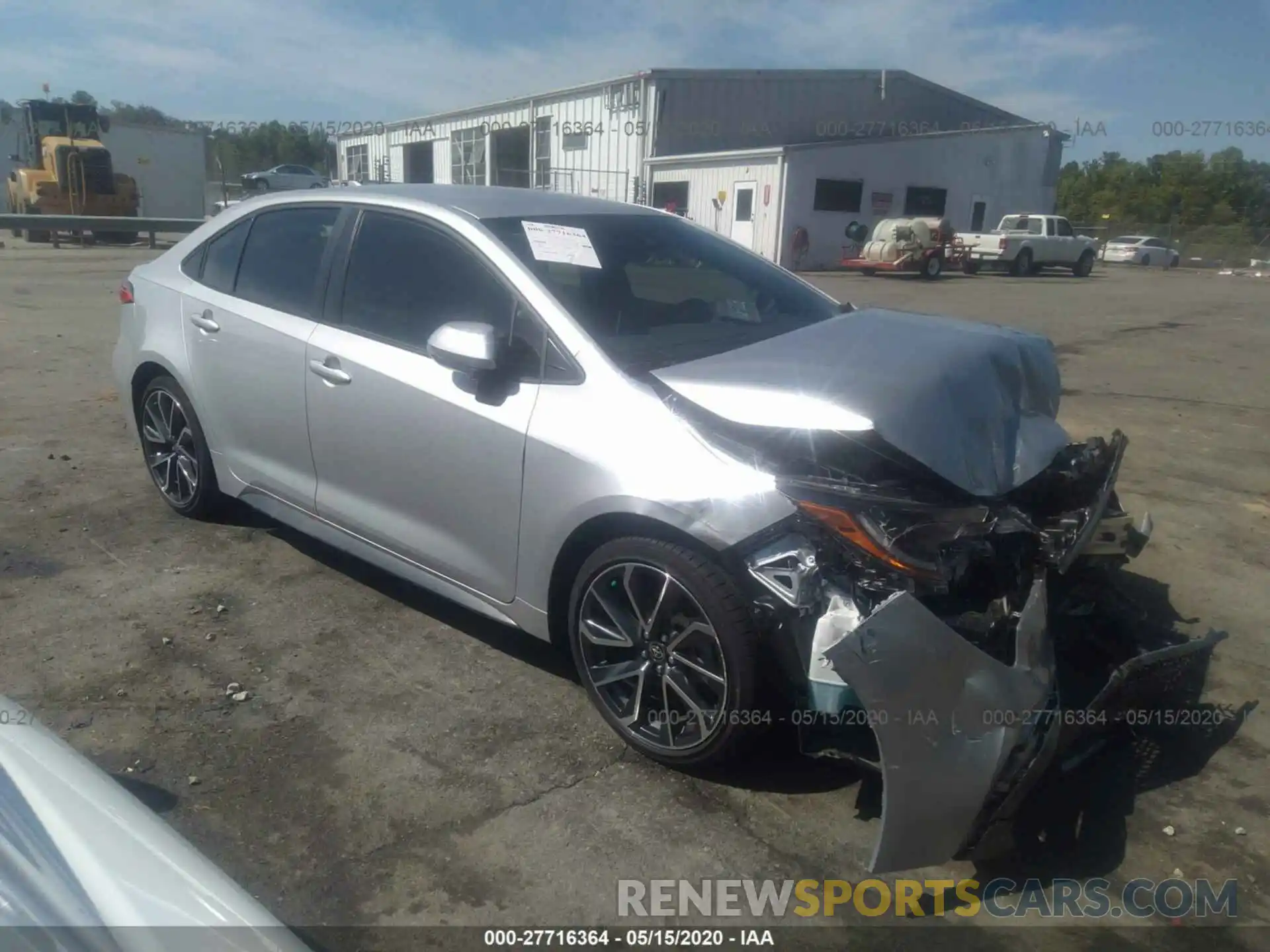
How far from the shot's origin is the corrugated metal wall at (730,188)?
2816 centimetres

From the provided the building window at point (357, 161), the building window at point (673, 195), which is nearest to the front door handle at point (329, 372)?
the building window at point (673, 195)

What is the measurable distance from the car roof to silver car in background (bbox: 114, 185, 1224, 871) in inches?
1.1

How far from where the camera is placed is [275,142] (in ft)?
191

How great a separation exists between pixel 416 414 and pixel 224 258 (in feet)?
5.91

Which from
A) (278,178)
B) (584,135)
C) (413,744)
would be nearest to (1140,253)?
(584,135)

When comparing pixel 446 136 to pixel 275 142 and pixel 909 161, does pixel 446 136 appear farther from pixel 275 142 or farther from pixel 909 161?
pixel 275 142

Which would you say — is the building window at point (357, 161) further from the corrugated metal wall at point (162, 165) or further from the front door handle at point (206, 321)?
the front door handle at point (206, 321)

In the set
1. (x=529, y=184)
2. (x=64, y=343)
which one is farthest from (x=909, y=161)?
(x=64, y=343)

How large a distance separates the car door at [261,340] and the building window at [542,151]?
30013 mm

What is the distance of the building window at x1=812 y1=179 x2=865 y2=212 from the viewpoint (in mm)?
29109

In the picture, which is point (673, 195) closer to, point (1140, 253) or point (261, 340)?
point (1140, 253)

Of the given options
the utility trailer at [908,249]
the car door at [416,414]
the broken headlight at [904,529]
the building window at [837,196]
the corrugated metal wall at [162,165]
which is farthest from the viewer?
the corrugated metal wall at [162,165]

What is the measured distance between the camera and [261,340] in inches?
166

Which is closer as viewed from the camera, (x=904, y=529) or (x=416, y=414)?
(x=904, y=529)
